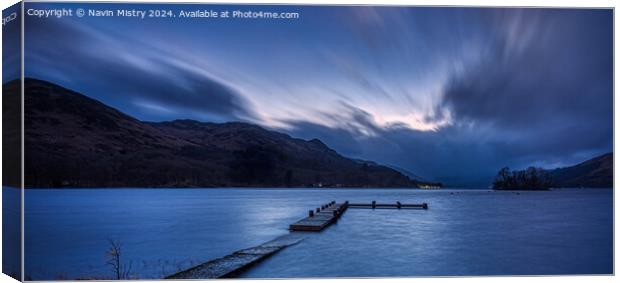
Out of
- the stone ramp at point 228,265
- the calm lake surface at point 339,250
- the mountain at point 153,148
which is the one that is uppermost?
the mountain at point 153,148

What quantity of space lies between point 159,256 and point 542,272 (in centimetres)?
797

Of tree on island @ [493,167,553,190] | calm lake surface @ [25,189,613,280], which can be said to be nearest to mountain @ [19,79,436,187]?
calm lake surface @ [25,189,613,280]

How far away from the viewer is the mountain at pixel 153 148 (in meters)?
11.8

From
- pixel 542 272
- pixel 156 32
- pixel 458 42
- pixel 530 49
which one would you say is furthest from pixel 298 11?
pixel 542 272

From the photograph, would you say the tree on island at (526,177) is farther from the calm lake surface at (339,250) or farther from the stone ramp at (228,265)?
the stone ramp at (228,265)

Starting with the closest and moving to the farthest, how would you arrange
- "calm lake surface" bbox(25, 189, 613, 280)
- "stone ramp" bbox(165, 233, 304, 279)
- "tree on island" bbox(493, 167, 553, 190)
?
"stone ramp" bbox(165, 233, 304, 279)
"calm lake surface" bbox(25, 189, 613, 280)
"tree on island" bbox(493, 167, 553, 190)

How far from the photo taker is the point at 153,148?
126ft

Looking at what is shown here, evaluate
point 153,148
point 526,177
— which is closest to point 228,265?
point 526,177

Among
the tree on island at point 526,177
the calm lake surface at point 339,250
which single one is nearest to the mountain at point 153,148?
the calm lake surface at point 339,250

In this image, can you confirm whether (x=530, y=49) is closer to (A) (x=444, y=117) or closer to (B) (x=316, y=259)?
(A) (x=444, y=117)

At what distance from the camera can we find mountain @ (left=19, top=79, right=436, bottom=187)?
11.8m

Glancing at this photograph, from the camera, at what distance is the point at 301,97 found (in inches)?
492

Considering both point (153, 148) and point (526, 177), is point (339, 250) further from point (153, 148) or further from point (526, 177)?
point (153, 148)

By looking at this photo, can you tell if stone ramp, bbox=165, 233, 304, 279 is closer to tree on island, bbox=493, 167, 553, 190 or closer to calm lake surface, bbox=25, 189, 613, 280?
calm lake surface, bbox=25, 189, 613, 280
